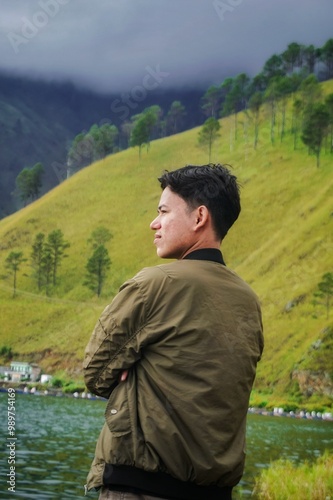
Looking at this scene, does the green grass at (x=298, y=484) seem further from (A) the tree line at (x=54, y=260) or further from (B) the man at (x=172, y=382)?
(A) the tree line at (x=54, y=260)

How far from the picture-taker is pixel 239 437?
Result: 3.95 metres

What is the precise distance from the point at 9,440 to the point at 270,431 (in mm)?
18480

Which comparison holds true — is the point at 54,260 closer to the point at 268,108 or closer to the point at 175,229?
the point at 268,108

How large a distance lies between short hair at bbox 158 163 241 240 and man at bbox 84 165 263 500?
33 cm

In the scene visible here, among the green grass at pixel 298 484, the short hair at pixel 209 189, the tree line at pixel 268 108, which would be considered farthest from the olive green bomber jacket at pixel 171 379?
the tree line at pixel 268 108

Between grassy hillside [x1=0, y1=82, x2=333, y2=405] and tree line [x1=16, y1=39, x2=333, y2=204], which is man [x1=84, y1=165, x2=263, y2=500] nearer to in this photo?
grassy hillside [x1=0, y1=82, x2=333, y2=405]

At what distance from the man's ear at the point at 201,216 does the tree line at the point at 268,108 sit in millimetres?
123331

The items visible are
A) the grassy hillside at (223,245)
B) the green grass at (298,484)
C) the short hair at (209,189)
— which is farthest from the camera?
the grassy hillside at (223,245)

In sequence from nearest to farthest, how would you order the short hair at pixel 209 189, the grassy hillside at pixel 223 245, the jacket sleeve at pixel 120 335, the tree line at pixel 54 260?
the jacket sleeve at pixel 120 335 < the short hair at pixel 209 189 < the grassy hillside at pixel 223 245 < the tree line at pixel 54 260

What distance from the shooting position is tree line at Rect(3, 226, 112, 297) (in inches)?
4530

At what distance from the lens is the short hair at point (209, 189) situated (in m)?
4.25

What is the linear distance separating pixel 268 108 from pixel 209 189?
159m

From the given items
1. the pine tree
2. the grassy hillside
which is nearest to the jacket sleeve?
the grassy hillside

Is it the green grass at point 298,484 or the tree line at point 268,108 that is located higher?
the tree line at point 268,108
